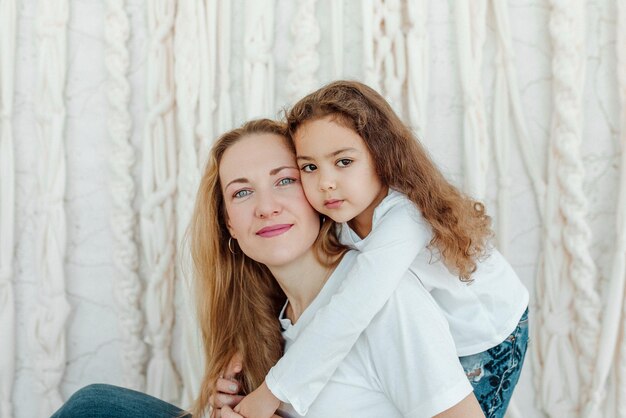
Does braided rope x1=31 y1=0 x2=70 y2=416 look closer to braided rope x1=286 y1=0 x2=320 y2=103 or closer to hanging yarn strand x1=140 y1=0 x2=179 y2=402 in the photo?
hanging yarn strand x1=140 y1=0 x2=179 y2=402

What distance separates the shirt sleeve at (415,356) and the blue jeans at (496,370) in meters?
0.18

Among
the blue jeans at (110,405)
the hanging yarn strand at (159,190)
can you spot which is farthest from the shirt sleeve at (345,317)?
the hanging yarn strand at (159,190)

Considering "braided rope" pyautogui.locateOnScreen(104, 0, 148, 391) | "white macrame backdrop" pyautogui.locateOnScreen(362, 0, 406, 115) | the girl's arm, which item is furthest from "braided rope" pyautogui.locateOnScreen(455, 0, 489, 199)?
"braided rope" pyautogui.locateOnScreen(104, 0, 148, 391)

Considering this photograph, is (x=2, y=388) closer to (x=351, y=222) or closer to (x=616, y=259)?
(x=351, y=222)

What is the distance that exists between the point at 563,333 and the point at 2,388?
1.37 meters

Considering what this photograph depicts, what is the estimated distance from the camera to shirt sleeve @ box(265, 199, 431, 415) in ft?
3.10

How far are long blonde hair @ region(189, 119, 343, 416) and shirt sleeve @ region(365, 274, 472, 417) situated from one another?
338 millimetres

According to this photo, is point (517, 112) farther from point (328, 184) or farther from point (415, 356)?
point (415, 356)

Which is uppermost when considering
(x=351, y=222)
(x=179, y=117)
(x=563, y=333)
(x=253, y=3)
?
(x=253, y=3)

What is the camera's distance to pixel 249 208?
112cm

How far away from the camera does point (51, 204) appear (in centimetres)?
149

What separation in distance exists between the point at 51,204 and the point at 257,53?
24.3 inches

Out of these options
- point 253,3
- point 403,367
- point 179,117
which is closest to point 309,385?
point 403,367

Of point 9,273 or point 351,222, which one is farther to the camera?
point 9,273
